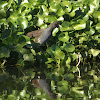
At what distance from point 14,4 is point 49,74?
48.5 inches

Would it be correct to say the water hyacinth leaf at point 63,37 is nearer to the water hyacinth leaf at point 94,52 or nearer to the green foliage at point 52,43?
the green foliage at point 52,43

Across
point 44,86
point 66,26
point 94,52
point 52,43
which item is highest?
point 66,26

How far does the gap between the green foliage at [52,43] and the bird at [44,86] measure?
0.08m

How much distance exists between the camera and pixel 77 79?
3.13 m

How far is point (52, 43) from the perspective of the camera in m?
3.98

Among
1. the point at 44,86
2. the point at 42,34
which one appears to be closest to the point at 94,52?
the point at 42,34

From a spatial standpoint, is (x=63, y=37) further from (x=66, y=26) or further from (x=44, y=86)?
(x=44, y=86)

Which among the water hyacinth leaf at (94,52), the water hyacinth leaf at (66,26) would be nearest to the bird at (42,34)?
the water hyacinth leaf at (66,26)

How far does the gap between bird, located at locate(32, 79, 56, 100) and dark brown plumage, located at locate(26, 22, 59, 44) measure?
0.78m

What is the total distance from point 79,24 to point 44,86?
1.30m

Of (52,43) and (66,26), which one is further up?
(66,26)

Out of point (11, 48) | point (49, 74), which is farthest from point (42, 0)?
point (49, 74)

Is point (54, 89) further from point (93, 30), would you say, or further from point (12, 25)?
point (93, 30)

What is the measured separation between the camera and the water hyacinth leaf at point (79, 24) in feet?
12.6
